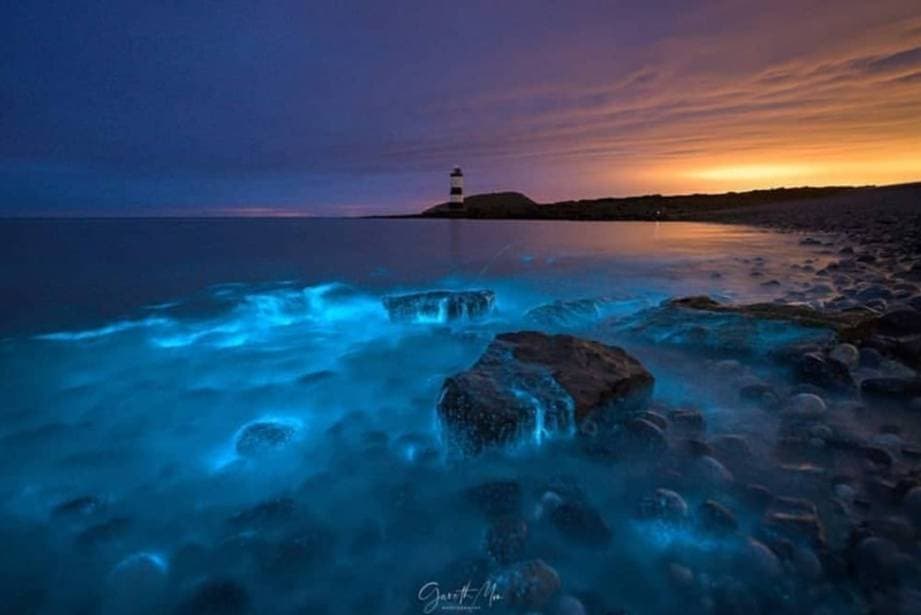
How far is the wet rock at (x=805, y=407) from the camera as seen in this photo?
4.06 metres

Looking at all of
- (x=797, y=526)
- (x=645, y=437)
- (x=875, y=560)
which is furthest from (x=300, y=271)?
(x=875, y=560)

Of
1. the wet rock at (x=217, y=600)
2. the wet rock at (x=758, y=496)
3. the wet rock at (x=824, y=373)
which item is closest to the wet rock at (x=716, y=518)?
the wet rock at (x=758, y=496)

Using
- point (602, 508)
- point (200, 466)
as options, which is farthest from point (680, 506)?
point (200, 466)

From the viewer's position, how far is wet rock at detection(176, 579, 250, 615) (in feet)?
8.22

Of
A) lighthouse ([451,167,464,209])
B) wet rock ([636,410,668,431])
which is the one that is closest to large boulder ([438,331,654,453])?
wet rock ([636,410,668,431])

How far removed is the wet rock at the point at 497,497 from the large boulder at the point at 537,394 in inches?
20.0

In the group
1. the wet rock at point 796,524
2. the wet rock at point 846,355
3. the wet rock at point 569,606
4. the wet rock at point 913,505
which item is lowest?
the wet rock at point 569,606

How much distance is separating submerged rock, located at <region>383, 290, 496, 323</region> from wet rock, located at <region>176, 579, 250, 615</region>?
253 inches

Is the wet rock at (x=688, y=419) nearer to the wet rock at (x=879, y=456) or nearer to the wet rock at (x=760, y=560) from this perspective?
the wet rock at (x=879, y=456)

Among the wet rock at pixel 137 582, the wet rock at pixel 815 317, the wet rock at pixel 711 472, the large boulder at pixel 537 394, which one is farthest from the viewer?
the wet rock at pixel 815 317

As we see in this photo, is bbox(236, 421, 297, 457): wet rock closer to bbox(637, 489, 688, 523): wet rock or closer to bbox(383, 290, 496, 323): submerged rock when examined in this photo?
bbox(637, 489, 688, 523): wet rock

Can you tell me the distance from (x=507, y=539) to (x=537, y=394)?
156 cm

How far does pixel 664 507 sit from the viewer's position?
299 cm

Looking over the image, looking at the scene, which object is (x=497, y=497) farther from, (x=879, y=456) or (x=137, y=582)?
(x=879, y=456)
